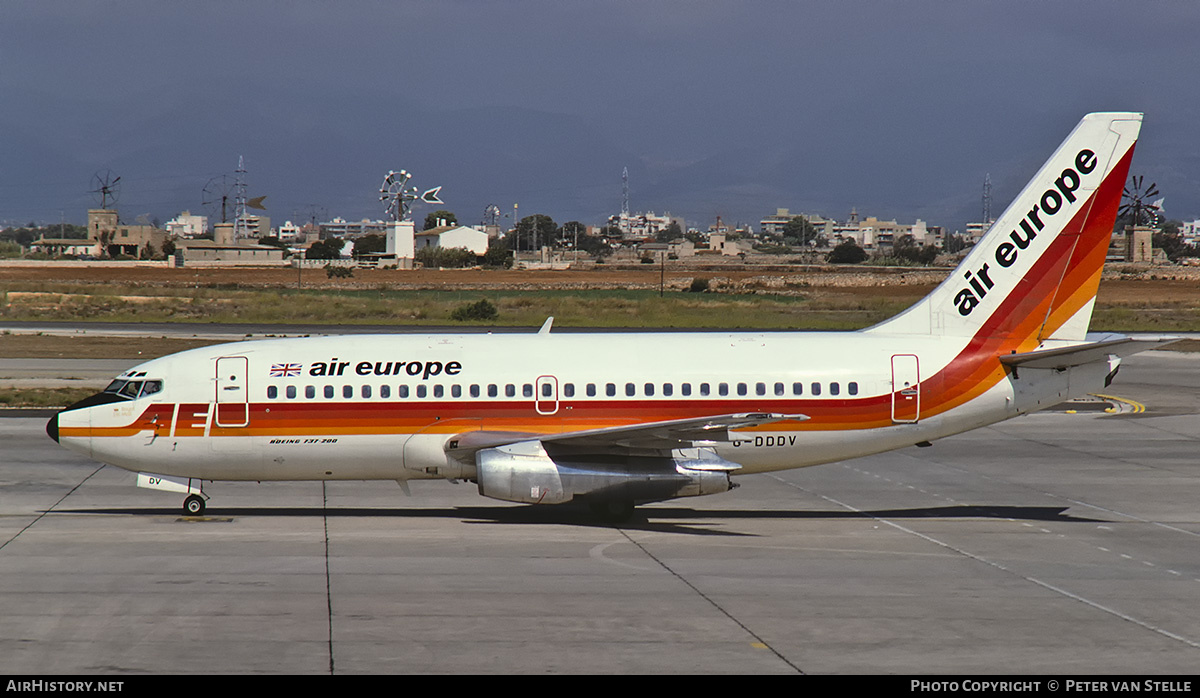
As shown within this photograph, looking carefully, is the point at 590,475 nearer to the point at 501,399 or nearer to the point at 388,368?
the point at 501,399

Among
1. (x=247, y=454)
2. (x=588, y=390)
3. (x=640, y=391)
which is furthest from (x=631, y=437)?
(x=247, y=454)

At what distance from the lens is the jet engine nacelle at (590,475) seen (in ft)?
77.5

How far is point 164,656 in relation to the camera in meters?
15.5

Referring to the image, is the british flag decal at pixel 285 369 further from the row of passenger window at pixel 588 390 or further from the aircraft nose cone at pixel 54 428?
the aircraft nose cone at pixel 54 428

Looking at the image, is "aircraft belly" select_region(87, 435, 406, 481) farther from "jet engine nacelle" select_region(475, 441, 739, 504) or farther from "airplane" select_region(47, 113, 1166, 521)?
"jet engine nacelle" select_region(475, 441, 739, 504)

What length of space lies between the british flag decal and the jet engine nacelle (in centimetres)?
455

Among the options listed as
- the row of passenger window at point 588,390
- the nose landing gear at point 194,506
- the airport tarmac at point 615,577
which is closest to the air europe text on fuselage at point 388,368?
the row of passenger window at point 588,390

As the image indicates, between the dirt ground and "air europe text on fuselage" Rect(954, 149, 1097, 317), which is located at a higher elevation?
the dirt ground

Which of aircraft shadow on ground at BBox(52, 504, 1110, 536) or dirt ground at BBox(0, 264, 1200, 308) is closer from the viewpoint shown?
aircraft shadow on ground at BBox(52, 504, 1110, 536)

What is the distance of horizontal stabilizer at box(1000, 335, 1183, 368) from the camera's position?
2414cm

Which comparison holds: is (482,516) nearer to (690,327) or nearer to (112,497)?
(112,497)

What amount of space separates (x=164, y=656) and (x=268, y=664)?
4.88 ft

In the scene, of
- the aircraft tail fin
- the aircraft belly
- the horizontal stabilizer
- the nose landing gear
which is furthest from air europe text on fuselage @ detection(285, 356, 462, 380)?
the horizontal stabilizer

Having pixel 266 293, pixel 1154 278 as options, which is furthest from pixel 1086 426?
pixel 1154 278
